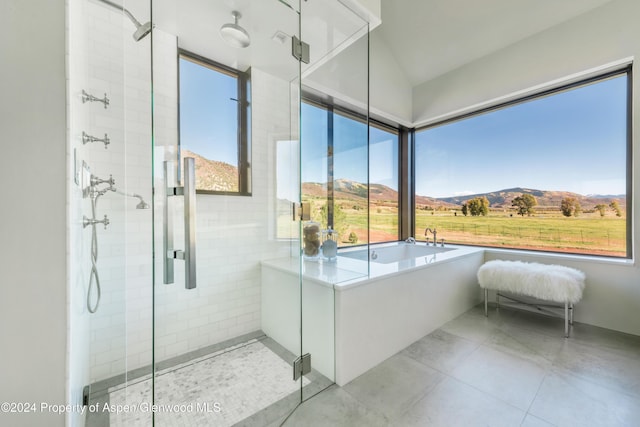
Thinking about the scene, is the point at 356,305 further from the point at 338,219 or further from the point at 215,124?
the point at 215,124

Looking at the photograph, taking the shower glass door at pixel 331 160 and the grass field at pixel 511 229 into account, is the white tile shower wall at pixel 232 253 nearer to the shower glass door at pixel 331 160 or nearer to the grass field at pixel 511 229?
the shower glass door at pixel 331 160

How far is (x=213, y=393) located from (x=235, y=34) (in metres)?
2.57

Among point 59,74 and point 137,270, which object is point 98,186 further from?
point 59,74

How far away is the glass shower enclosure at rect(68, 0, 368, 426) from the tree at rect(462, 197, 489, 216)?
187cm

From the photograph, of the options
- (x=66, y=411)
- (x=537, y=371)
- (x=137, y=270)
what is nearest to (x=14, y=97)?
(x=66, y=411)

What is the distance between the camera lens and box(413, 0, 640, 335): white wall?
7.30 ft

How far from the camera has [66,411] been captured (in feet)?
2.57

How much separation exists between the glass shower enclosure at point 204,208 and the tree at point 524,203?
6.65ft

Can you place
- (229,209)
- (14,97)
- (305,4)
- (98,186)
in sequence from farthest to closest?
1. (229,209)
2. (305,4)
3. (98,186)
4. (14,97)

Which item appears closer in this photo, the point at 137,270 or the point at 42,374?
the point at 42,374

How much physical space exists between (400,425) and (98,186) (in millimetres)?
2204

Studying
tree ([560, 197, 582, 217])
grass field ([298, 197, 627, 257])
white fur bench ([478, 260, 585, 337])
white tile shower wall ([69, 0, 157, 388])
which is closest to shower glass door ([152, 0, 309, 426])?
white tile shower wall ([69, 0, 157, 388])

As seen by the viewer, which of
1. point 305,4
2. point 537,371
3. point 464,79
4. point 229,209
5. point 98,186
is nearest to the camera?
point 98,186

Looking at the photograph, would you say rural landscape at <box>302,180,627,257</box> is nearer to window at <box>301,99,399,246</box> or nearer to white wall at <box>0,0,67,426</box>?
window at <box>301,99,399,246</box>
